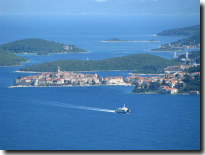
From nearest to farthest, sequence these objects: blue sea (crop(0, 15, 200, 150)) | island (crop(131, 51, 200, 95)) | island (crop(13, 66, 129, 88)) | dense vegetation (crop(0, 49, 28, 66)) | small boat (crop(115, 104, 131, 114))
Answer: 1. blue sea (crop(0, 15, 200, 150))
2. small boat (crop(115, 104, 131, 114))
3. island (crop(131, 51, 200, 95))
4. island (crop(13, 66, 129, 88))
5. dense vegetation (crop(0, 49, 28, 66))

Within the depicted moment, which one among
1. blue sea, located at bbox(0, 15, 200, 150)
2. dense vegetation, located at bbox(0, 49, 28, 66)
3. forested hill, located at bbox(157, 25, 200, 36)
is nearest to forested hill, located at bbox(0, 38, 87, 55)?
dense vegetation, located at bbox(0, 49, 28, 66)

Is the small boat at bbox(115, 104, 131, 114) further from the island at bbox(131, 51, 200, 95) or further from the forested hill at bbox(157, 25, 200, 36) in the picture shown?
the forested hill at bbox(157, 25, 200, 36)

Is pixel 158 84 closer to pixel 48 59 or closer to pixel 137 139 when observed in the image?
pixel 137 139

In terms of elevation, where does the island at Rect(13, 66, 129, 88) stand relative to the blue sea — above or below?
above

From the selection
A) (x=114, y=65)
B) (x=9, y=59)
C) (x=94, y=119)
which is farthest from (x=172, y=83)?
(x=9, y=59)

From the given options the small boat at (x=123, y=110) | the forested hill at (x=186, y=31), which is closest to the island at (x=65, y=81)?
the small boat at (x=123, y=110)

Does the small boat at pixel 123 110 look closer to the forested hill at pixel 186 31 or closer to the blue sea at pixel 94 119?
the blue sea at pixel 94 119

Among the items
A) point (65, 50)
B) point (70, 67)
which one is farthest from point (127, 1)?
point (70, 67)

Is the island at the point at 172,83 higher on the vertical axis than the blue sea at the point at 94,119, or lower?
higher
